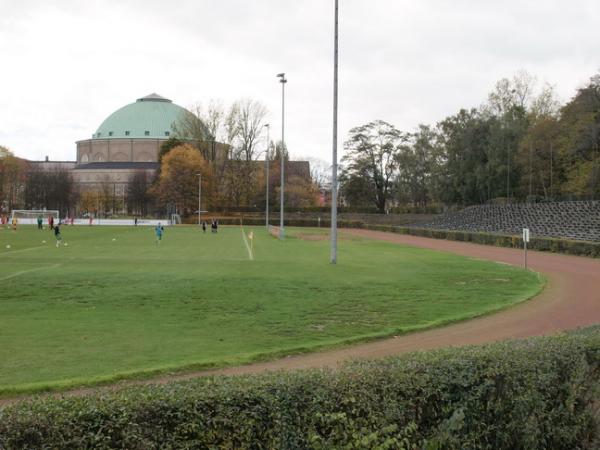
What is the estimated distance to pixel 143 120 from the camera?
149m

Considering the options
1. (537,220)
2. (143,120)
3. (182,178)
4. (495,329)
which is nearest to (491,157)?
(537,220)

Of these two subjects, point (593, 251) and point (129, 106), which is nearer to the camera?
point (593, 251)

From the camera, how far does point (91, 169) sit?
476 feet

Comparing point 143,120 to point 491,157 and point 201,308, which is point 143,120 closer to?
point 491,157

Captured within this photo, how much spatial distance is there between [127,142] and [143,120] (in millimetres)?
7101

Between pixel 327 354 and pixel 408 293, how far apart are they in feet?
27.4

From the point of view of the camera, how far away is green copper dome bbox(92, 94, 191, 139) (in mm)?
148250


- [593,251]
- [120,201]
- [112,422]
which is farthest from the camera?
[120,201]

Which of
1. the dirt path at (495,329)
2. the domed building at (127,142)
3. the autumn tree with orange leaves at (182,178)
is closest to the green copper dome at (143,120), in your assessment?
the domed building at (127,142)

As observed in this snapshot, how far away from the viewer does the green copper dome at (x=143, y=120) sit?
148250 mm

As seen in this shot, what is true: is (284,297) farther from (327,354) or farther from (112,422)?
(112,422)

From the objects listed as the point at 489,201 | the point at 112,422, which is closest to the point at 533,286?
the point at 112,422

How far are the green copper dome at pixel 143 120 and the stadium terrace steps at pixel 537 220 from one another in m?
91.1

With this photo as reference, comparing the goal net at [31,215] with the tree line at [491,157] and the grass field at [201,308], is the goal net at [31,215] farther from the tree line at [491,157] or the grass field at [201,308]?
the grass field at [201,308]
